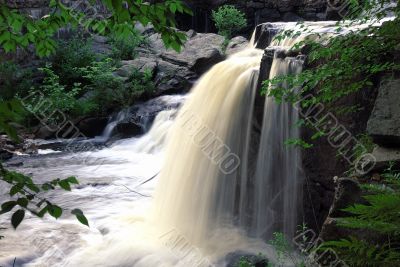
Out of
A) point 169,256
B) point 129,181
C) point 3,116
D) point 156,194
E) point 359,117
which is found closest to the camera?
point 3,116

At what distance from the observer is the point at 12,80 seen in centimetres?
1406

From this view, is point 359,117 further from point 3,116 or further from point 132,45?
point 132,45

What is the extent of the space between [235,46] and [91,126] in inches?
222

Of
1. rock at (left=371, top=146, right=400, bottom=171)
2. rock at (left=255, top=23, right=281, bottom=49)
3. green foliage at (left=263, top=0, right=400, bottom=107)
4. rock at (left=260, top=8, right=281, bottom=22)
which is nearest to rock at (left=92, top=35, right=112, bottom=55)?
rock at (left=255, top=23, right=281, bottom=49)

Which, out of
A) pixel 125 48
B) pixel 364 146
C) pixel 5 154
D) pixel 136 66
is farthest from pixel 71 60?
pixel 364 146

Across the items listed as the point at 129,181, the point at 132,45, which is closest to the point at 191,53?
the point at 132,45

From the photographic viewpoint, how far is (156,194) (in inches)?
285

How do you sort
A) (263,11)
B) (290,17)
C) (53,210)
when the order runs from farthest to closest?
(263,11)
(290,17)
(53,210)

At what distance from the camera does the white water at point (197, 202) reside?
5.24 m

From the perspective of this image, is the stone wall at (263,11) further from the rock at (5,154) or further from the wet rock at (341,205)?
the wet rock at (341,205)

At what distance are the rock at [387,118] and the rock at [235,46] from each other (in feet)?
34.4

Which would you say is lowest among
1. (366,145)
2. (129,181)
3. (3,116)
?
(129,181)

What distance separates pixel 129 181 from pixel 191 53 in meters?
7.11

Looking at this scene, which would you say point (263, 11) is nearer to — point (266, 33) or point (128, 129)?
point (266, 33)
